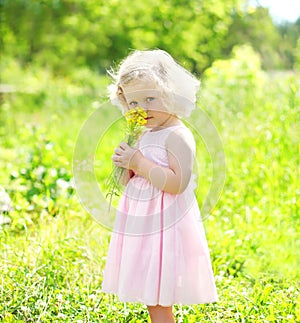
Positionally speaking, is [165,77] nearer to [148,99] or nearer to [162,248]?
[148,99]

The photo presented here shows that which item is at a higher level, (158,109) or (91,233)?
(158,109)

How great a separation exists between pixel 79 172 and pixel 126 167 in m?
1.94

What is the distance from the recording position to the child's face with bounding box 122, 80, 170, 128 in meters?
2.43

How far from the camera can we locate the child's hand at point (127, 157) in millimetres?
2422

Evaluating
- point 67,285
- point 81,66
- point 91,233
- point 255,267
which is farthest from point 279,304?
point 81,66

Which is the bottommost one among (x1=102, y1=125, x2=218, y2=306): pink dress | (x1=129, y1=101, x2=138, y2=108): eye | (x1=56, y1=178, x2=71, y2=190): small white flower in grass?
(x1=102, y1=125, x2=218, y2=306): pink dress

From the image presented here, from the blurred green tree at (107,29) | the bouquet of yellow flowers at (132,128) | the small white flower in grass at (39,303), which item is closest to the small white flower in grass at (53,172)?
the small white flower in grass at (39,303)

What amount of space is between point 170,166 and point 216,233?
5.31 feet

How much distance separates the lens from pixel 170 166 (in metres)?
2.40

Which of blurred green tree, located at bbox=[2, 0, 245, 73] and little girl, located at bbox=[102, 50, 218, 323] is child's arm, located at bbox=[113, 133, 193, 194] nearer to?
little girl, located at bbox=[102, 50, 218, 323]

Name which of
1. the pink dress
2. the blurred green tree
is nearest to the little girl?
the pink dress

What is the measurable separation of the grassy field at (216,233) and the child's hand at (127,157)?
2.58ft

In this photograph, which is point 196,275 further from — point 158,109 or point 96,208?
point 96,208

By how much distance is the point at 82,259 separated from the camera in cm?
349
